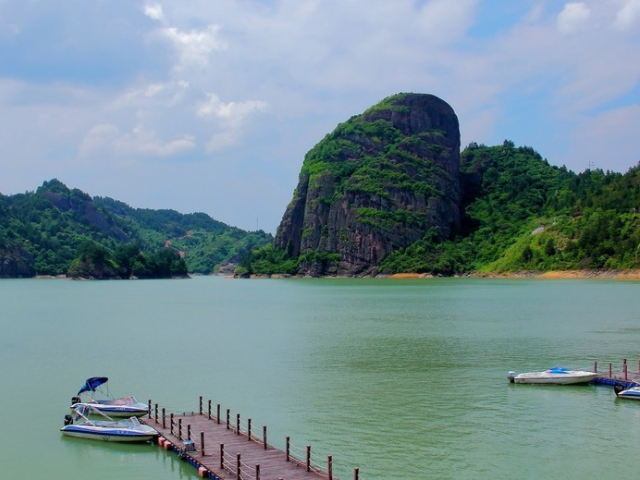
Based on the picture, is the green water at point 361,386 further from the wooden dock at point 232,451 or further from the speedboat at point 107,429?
the wooden dock at point 232,451

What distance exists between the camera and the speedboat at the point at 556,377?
140 ft

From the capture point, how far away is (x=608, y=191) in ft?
620

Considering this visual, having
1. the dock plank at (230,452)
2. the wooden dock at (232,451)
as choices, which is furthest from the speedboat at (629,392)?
the dock plank at (230,452)

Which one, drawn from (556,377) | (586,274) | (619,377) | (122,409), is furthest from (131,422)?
(586,274)

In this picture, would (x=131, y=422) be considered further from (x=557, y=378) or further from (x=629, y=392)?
(x=629, y=392)

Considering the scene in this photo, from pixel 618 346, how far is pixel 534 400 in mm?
22012

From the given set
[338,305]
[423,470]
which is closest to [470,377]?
[423,470]

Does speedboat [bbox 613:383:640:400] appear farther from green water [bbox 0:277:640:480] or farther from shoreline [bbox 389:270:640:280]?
shoreline [bbox 389:270:640:280]

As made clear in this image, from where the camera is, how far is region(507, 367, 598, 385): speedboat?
4253 cm

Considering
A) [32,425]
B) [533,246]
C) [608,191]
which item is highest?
[608,191]

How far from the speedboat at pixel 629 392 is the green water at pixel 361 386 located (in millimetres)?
880

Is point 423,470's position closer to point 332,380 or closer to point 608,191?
point 332,380

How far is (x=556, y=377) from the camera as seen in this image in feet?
140

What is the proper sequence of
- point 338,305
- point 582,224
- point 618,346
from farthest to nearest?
point 582,224 < point 338,305 < point 618,346
